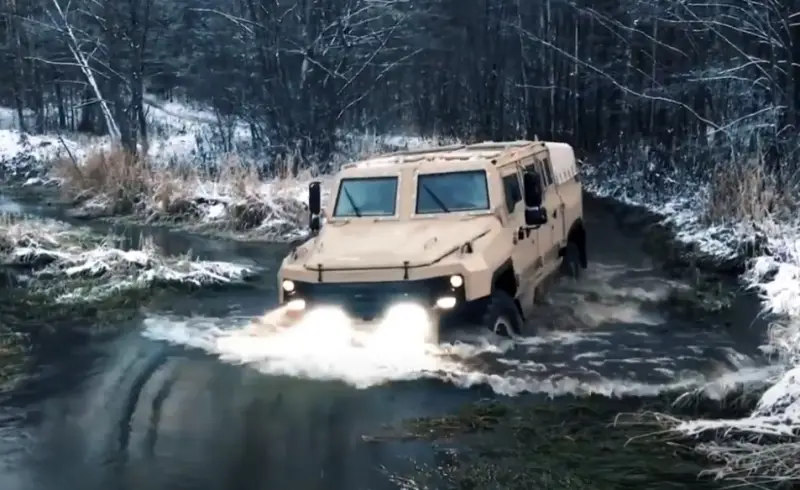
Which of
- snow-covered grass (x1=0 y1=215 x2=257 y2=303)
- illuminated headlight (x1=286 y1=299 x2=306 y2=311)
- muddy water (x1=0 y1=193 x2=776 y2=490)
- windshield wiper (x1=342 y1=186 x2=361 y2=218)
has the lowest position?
muddy water (x1=0 y1=193 x2=776 y2=490)

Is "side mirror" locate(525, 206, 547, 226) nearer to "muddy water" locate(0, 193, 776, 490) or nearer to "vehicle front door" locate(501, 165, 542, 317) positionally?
"vehicle front door" locate(501, 165, 542, 317)

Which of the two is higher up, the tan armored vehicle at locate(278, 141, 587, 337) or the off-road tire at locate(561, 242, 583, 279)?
the tan armored vehicle at locate(278, 141, 587, 337)

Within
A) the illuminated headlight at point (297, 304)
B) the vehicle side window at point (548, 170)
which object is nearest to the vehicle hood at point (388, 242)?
the illuminated headlight at point (297, 304)

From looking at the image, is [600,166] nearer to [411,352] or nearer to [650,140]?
[650,140]

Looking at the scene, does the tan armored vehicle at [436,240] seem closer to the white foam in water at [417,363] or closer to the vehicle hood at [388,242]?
the vehicle hood at [388,242]

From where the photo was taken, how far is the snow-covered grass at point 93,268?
13000mm

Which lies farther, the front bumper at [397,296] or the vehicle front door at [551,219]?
the vehicle front door at [551,219]

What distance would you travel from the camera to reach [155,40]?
4138cm

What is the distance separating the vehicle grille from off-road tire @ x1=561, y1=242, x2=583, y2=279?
13.5 ft

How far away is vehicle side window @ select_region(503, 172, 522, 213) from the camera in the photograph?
949 cm

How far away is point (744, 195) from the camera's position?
14469 millimetres

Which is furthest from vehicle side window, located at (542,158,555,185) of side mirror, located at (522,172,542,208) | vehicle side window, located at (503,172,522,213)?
side mirror, located at (522,172,542,208)

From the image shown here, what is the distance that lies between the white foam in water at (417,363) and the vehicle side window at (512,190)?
4.61 feet

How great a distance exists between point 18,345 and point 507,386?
536 cm
